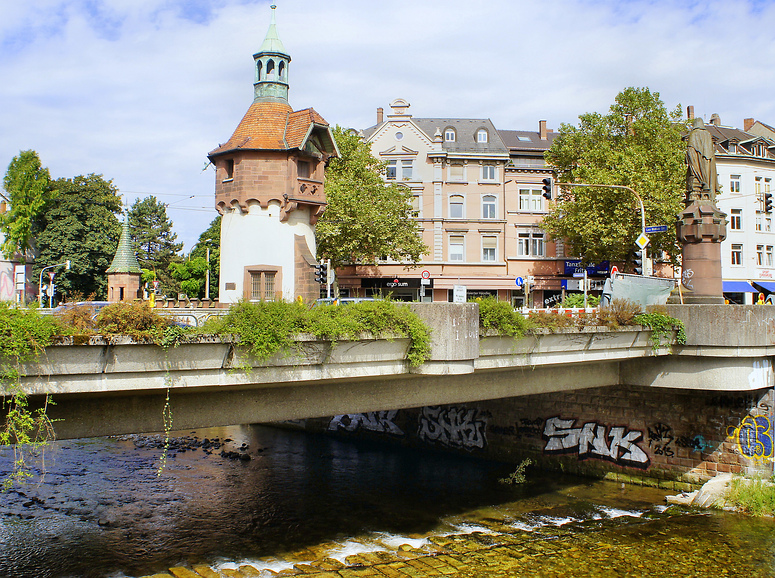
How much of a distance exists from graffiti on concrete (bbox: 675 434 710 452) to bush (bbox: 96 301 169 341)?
16660 millimetres

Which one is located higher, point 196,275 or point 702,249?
point 196,275

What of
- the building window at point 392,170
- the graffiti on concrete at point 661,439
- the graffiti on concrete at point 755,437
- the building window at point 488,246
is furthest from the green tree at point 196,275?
the graffiti on concrete at point 755,437

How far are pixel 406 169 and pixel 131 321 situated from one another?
40094mm

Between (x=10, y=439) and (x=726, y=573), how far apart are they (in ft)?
45.7

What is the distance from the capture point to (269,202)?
870 inches

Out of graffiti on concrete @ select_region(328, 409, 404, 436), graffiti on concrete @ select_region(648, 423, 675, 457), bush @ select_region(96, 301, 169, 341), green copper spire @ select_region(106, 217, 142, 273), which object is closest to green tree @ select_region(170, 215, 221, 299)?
green copper spire @ select_region(106, 217, 142, 273)

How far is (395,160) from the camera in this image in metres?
48.1

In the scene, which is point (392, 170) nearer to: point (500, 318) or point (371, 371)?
point (500, 318)

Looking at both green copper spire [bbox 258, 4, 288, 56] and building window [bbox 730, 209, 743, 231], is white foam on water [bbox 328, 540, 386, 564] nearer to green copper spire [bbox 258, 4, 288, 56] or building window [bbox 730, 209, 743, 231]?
green copper spire [bbox 258, 4, 288, 56]

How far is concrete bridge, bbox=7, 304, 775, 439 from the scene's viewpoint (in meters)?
9.89

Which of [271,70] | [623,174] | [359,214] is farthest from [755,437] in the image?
[359,214]

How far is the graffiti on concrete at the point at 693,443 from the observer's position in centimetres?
1959

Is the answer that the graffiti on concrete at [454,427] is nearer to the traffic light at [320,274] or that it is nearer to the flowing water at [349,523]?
the flowing water at [349,523]

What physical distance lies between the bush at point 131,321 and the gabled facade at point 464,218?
1473 inches
